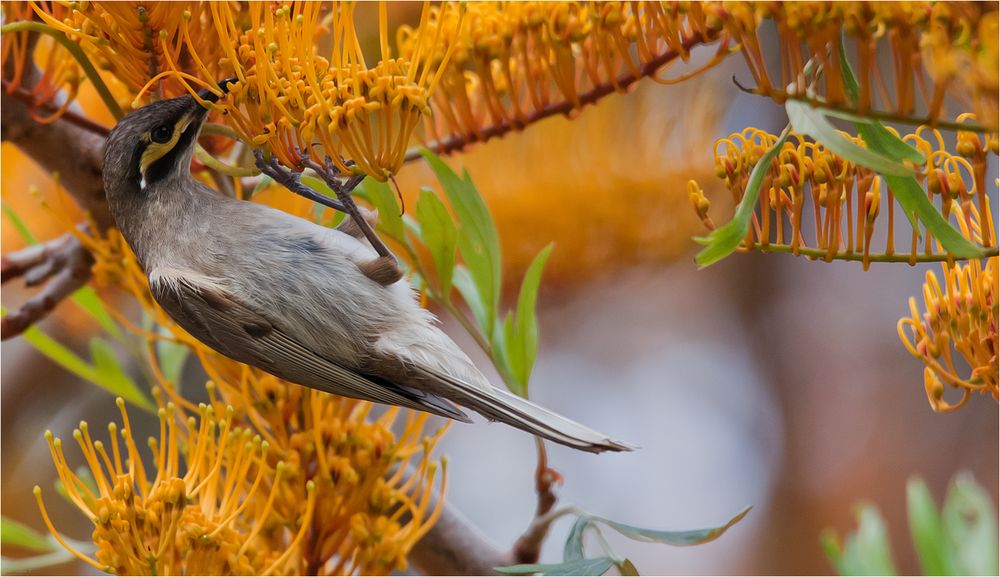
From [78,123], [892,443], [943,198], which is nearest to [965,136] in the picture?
[943,198]

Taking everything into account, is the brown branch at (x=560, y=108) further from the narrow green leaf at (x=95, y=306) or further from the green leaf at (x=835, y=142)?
the narrow green leaf at (x=95, y=306)

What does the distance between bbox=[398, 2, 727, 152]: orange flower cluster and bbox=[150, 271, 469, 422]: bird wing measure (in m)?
0.45

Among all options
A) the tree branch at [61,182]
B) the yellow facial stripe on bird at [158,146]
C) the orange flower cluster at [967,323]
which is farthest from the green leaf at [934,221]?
the tree branch at [61,182]

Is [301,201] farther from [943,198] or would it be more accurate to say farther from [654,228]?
[654,228]

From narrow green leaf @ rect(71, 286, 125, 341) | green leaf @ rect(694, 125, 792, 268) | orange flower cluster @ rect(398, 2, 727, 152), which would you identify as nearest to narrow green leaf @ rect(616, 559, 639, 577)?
green leaf @ rect(694, 125, 792, 268)

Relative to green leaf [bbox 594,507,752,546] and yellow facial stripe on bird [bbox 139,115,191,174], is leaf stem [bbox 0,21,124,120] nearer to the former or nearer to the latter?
yellow facial stripe on bird [bbox 139,115,191,174]

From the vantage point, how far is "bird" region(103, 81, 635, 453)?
1572mm

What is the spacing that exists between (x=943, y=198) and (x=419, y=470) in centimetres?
95

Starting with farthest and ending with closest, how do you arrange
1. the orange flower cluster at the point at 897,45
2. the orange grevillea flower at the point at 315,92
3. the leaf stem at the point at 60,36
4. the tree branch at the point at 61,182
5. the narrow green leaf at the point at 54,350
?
the narrow green leaf at the point at 54,350
the tree branch at the point at 61,182
the leaf stem at the point at 60,36
the orange grevillea flower at the point at 315,92
the orange flower cluster at the point at 897,45

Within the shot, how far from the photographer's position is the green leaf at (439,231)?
63.1 inches

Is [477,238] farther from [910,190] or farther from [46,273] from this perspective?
[46,273]

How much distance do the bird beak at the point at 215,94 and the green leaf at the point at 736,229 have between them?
2.14ft

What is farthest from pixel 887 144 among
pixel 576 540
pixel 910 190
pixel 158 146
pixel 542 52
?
pixel 158 146

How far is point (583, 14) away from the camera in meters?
1.50
